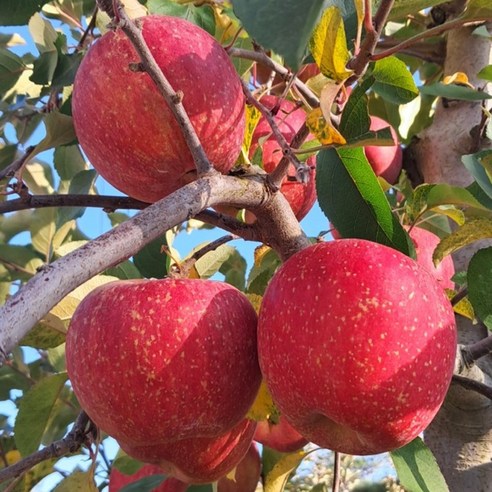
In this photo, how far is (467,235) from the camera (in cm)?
102

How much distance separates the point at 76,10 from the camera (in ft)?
5.27

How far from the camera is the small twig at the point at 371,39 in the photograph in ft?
2.20

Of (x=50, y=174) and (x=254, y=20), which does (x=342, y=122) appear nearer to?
(x=254, y=20)

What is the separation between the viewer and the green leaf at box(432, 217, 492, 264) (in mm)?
990

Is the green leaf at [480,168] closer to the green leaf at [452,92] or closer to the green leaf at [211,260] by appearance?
the green leaf at [452,92]

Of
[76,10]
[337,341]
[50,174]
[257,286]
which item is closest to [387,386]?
[337,341]

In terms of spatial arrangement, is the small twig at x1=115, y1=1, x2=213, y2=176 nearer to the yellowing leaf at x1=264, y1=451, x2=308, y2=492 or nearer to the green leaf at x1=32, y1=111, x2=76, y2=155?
the green leaf at x1=32, y1=111, x2=76, y2=155

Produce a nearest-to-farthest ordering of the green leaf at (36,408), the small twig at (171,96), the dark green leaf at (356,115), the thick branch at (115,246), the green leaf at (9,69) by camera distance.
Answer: the thick branch at (115,246)
the small twig at (171,96)
the dark green leaf at (356,115)
the green leaf at (36,408)
the green leaf at (9,69)

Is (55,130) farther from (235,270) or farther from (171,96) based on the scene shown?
(235,270)

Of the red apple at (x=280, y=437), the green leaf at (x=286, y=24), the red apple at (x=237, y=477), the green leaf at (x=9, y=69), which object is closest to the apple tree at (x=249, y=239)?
the green leaf at (x=286, y=24)

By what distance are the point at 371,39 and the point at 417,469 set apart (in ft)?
1.88

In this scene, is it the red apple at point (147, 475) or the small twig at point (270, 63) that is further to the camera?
the red apple at point (147, 475)

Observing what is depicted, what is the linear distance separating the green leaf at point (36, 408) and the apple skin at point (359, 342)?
59cm

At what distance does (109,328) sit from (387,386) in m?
0.30
